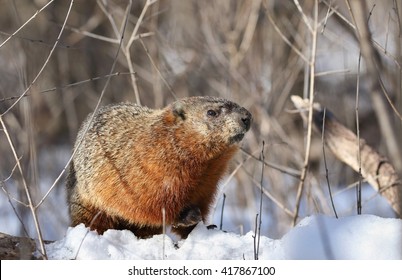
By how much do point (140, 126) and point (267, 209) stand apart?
3486 mm

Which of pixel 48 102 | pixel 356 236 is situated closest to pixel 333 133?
pixel 356 236

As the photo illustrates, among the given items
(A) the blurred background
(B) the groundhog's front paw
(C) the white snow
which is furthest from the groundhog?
(A) the blurred background

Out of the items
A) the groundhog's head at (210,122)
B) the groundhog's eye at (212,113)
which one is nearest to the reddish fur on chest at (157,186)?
the groundhog's head at (210,122)

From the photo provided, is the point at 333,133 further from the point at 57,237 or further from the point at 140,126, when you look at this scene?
the point at 57,237

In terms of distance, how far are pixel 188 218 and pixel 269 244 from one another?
0.62 m

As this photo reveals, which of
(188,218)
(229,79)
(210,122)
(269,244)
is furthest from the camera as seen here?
(229,79)

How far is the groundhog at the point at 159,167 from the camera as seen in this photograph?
3896 mm

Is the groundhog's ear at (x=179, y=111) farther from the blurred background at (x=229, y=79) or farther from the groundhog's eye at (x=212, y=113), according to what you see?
the blurred background at (x=229, y=79)

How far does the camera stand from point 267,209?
738 cm

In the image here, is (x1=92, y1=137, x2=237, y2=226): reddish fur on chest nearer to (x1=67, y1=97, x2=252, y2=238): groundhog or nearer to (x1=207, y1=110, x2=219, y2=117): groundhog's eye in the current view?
(x1=67, y1=97, x2=252, y2=238): groundhog

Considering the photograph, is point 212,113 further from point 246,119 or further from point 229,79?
point 229,79

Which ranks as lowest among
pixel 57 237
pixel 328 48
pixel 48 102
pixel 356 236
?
pixel 57 237

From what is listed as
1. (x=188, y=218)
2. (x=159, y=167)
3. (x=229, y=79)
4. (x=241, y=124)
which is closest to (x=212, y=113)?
(x=241, y=124)

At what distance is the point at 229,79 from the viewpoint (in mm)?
7391
